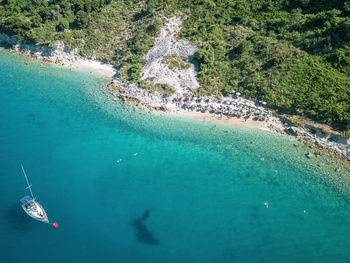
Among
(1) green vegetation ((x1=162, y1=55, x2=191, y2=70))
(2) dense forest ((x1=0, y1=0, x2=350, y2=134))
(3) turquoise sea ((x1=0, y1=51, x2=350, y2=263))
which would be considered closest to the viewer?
(3) turquoise sea ((x1=0, y1=51, x2=350, y2=263))

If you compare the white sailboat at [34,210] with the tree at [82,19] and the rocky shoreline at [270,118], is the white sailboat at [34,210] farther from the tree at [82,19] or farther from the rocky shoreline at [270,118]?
the tree at [82,19]

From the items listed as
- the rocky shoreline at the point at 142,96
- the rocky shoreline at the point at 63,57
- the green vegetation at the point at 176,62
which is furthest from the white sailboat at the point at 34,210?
the green vegetation at the point at 176,62

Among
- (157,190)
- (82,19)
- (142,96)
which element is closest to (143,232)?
(157,190)

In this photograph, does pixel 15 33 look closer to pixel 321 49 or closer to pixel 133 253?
pixel 133 253

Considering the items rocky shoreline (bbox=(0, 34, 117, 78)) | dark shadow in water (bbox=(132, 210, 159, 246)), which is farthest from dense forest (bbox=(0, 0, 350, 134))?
dark shadow in water (bbox=(132, 210, 159, 246))

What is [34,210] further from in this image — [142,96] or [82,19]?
[82,19]

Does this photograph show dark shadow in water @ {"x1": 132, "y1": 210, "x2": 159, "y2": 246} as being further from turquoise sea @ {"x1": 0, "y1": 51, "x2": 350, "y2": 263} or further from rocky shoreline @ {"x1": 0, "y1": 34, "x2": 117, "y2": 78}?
rocky shoreline @ {"x1": 0, "y1": 34, "x2": 117, "y2": 78}
